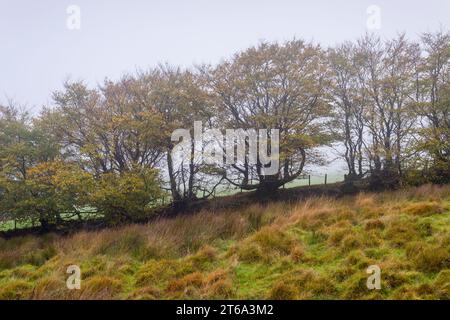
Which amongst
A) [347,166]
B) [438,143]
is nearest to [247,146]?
[347,166]

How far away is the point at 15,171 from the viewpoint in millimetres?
13242

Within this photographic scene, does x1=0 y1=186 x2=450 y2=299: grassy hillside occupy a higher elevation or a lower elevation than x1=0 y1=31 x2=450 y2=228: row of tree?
lower

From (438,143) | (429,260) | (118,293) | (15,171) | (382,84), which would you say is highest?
(382,84)

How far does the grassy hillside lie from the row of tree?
5460 millimetres

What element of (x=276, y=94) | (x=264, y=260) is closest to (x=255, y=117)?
(x=276, y=94)

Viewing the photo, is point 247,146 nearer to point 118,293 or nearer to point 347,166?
point 347,166

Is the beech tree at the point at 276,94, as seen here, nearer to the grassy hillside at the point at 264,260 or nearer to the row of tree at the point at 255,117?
the row of tree at the point at 255,117

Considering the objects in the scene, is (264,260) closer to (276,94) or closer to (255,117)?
(255,117)

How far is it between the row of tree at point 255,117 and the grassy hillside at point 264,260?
5460 millimetres

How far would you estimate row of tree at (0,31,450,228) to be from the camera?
13914 millimetres

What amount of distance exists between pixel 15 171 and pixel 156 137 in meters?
6.68

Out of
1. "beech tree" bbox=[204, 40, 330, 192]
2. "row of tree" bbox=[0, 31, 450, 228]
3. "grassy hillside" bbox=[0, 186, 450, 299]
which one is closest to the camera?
"grassy hillside" bbox=[0, 186, 450, 299]

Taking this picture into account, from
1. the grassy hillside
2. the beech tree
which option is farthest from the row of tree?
the grassy hillside

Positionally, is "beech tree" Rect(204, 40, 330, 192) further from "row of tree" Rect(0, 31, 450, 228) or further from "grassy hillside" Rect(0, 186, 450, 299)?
"grassy hillside" Rect(0, 186, 450, 299)
